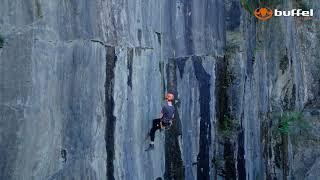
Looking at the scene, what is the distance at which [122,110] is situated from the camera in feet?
25.2

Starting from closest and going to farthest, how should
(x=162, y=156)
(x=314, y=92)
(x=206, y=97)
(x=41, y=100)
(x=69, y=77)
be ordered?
(x=41, y=100)
(x=69, y=77)
(x=162, y=156)
(x=206, y=97)
(x=314, y=92)

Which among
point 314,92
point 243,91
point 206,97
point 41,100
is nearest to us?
point 41,100

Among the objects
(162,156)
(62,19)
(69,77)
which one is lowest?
(162,156)

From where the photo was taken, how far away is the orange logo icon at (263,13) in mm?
11965

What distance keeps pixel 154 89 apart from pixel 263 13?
491 cm

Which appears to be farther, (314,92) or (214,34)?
(314,92)

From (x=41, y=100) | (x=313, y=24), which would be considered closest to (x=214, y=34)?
(x=313, y=24)

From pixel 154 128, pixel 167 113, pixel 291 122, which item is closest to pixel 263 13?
pixel 291 122

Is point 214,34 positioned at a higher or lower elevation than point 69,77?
higher

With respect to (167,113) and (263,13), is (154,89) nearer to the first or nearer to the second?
(167,113)

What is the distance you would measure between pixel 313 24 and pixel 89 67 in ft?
27.6

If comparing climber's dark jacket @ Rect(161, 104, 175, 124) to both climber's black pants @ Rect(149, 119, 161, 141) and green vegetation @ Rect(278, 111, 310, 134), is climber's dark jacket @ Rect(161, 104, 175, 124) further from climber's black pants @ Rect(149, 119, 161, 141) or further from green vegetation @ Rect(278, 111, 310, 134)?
green vegetation @ Rect(278, 111, 310, 134)

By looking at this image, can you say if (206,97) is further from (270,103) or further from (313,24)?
(313,24)

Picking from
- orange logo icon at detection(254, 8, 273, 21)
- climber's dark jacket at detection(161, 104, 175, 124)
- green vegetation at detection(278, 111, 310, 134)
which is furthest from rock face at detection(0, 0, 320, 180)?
climber's dark jacket at detection(161, 104, 175, 124)
